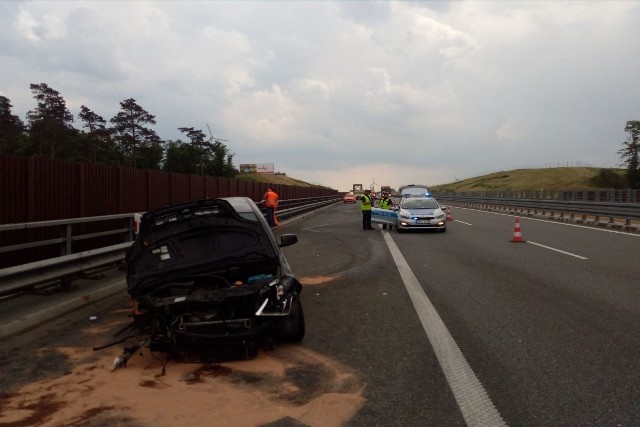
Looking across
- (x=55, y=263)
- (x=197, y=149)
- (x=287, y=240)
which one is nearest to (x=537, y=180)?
(x=197, y=149)

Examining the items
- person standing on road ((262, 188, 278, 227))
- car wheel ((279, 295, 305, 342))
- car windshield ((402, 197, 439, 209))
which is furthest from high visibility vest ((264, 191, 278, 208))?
car wheel ((279, 295, 305, 342))

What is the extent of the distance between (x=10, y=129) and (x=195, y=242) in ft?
194

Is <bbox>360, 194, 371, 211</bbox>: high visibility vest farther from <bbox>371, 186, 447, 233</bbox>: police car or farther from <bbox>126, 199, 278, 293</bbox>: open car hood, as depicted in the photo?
<bbox>126, 199, 278, 293</bbox>: open car hood

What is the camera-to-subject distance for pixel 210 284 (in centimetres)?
543

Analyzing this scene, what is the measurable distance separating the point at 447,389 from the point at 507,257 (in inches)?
353

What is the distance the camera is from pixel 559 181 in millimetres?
109312

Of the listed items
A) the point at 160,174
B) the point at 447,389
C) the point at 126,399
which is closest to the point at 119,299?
the point at 126,399

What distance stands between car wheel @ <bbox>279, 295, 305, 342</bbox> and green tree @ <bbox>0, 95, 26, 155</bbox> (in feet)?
178

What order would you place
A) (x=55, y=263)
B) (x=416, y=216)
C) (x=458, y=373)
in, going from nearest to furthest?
1. (x=458, y=373)
2. (x=55, y=263)
3. (x=416, y=216)

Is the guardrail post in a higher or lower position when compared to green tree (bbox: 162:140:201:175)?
lower

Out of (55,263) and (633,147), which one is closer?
(55,263)

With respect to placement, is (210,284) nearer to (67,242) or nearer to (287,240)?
(287,240)

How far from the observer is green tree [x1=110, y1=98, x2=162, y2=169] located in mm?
75938

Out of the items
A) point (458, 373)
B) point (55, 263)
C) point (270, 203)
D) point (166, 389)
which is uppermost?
point (270, 203)
